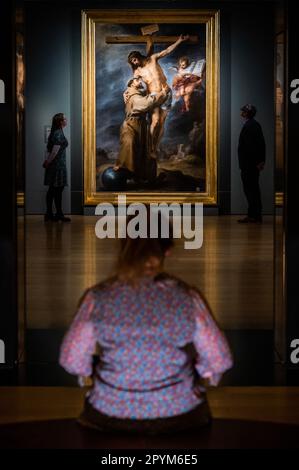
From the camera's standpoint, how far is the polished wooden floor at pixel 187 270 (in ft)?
26.8

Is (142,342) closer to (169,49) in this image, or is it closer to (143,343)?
(143,343)

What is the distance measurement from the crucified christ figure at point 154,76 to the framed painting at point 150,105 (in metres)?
0.02

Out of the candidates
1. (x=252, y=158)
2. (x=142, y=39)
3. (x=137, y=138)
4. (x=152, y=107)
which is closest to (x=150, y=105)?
(x=152, y=107)

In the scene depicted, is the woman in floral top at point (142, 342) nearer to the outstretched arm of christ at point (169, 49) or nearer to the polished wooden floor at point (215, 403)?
the polished wooden floor at point (215, 403)

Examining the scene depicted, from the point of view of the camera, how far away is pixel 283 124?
20.9 feet

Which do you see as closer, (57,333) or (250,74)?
Answer: (57,333)

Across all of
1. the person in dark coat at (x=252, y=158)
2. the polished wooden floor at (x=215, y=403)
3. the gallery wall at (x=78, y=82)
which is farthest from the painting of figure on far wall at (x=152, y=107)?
the polished wooden floor at (x=215, y=403)

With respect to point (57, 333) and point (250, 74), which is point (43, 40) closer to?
point (250, 74)

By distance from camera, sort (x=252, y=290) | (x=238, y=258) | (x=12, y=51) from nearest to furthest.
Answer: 1. (x=12, y=51)
2. (x=252, y=290)
3. (x=238, y=258)

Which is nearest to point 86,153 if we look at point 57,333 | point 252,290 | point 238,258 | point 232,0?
point 232,0

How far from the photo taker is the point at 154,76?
834 inches

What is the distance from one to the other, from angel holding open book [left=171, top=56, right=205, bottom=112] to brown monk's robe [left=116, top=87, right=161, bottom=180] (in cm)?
64
